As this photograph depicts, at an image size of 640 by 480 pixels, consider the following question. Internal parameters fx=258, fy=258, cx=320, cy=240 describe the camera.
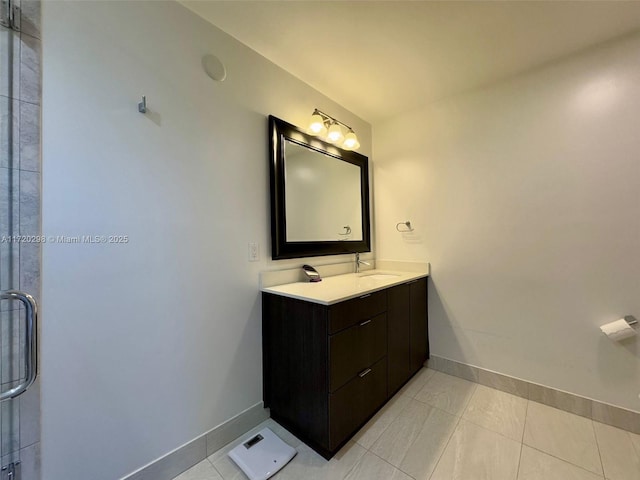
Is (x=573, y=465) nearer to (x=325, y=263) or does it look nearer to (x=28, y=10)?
(x=325, y=263)

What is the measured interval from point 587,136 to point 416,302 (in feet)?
5.15

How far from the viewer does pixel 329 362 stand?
1312 mm

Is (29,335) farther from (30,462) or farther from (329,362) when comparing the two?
(329,362)

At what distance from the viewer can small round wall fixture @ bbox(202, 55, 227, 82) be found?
1431mm

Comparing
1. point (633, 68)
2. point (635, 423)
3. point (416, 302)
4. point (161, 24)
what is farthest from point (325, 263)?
point (633, 68)

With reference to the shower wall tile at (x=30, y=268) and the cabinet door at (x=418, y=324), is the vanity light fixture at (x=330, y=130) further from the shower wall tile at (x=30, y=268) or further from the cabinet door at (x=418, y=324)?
the shower wall tile at (x=30, y=268)

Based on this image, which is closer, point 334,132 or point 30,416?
point 30,416

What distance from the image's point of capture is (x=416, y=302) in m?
2.13

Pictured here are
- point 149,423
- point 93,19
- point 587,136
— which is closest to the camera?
point 93,19

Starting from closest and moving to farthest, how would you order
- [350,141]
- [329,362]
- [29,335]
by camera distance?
[29,335], [329,362], [350,141]

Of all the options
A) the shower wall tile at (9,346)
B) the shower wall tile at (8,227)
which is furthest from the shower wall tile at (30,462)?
the shower wall tile at (8,227)

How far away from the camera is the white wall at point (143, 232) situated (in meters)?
1.01

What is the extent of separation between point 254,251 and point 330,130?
1.16 metres

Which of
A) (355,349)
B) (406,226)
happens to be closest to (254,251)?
(355,349)
